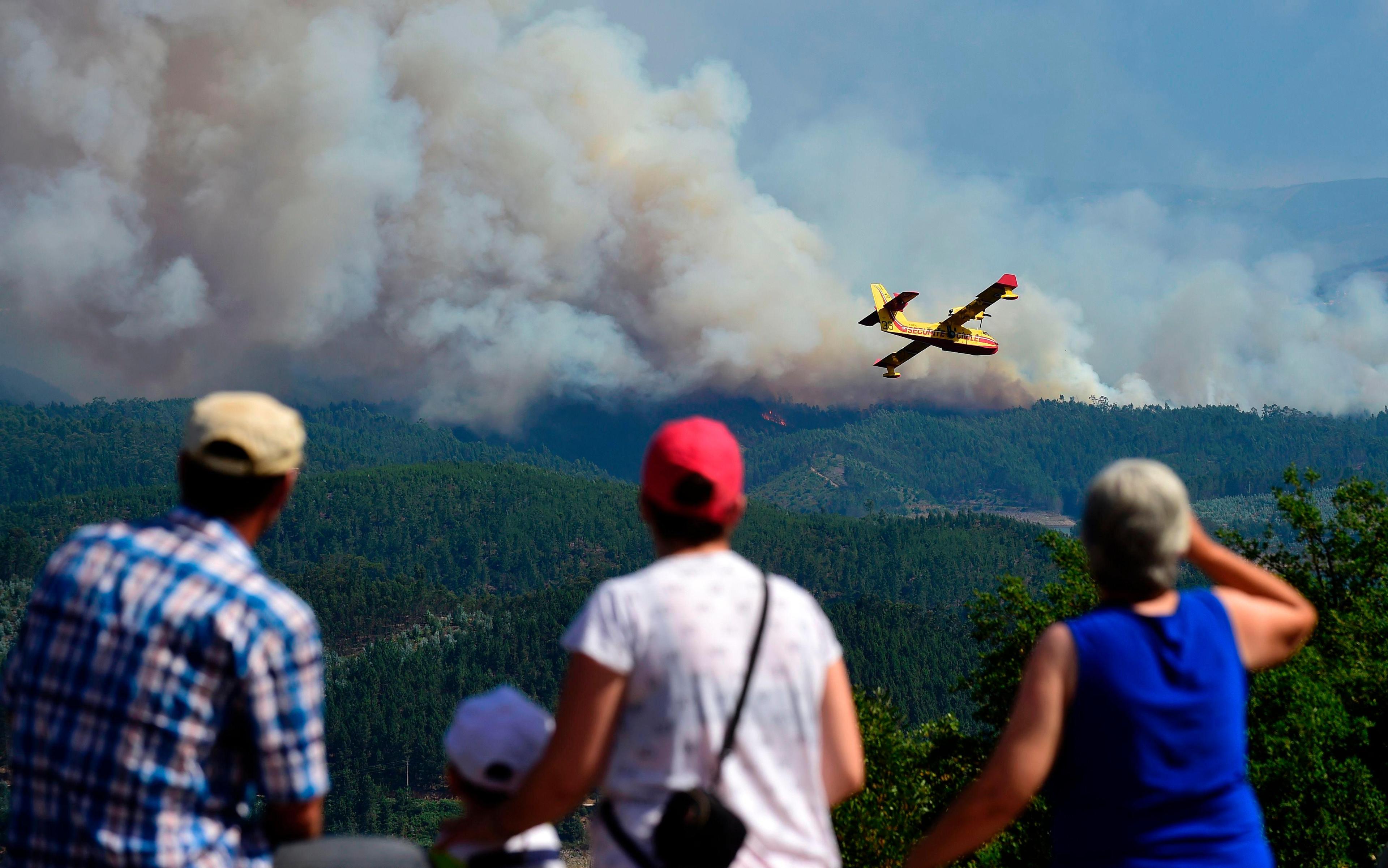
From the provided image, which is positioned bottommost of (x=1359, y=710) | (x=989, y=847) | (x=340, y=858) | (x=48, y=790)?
(x=989, y=847)

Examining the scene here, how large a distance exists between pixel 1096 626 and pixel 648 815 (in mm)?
1604

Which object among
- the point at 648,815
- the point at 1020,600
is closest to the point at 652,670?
the point at 648,815

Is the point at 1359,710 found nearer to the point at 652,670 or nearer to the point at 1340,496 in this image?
the point at 1340,496

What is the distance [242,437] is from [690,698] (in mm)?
1585

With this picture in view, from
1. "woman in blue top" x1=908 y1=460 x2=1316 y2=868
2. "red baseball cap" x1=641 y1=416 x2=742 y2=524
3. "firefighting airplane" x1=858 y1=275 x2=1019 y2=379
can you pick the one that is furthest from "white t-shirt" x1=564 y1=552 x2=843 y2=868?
"firefighting airplane" x1=858 y1=275 x2=1019 y2=379

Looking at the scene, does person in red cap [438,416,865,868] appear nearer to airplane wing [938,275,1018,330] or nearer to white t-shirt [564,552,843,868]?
white t-shirt [564,552,843,868]

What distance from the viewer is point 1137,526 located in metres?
3.62

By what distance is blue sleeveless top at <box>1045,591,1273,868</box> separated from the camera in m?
3.58

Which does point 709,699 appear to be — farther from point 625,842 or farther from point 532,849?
point 532,849

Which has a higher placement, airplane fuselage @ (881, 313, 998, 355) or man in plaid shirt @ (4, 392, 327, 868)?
airplane fuselage @ (881, 313, 998, 355)

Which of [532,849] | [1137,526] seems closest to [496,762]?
[532,849]

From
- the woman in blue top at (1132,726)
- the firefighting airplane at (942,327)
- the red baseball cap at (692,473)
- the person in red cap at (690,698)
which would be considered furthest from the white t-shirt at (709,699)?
the firefighting airplane at (942,327)

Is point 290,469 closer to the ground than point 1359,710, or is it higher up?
higher up

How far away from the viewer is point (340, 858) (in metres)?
3.31
